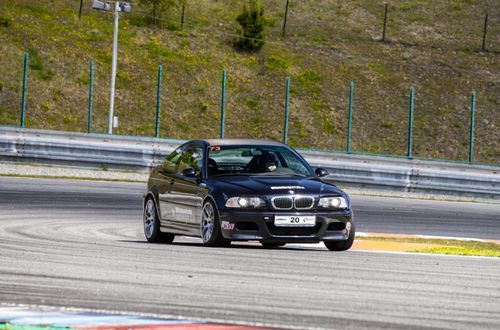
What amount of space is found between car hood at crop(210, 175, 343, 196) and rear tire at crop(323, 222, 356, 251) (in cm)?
52

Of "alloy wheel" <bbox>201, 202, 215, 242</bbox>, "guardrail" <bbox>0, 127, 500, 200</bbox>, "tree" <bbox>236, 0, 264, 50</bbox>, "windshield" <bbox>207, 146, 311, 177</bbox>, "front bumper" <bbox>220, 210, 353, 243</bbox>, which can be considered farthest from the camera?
"tree" <bbox>236, 0, 264, 50</bbox>

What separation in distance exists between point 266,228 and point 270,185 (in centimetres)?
57

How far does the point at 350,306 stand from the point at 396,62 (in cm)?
6028

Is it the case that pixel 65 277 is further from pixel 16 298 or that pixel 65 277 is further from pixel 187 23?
pixel 187 23

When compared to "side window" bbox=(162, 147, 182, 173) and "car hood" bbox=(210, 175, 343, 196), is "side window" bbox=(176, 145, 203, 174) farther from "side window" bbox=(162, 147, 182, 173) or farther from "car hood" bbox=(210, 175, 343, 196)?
"car hood" bbox=(210, 175, 343, 196)

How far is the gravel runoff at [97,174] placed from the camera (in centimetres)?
2898

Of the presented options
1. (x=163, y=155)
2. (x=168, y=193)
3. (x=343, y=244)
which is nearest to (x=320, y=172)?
(x=343, y=244)

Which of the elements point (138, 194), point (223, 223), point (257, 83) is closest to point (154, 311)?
point (223, 223)

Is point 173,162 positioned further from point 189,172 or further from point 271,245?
point 271,245

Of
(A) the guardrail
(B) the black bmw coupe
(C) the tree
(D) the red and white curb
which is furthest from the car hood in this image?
(C) the tree

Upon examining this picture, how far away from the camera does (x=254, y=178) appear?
615 inches

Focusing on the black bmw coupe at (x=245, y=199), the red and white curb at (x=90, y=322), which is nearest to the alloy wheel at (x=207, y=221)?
the black bmw coupe at (x=245, y=199)

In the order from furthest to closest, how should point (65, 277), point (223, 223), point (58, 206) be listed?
point (58, 206)
point (223, 223)
point (65, 277)

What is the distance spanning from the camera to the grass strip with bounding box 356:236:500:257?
15922 millimetres
